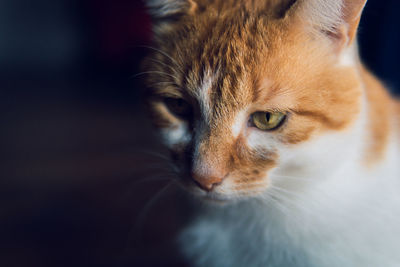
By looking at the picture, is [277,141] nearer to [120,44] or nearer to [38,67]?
[120,44]

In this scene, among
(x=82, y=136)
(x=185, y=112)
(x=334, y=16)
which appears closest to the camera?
(x=334, y=16)

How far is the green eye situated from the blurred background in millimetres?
267

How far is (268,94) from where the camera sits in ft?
2.50

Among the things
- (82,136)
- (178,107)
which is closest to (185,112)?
(178,107)

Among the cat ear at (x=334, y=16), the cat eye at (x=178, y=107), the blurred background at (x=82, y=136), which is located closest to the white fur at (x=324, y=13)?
the cat ear at (x=334, y=16)

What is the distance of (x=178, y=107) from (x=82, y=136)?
5.76 feet

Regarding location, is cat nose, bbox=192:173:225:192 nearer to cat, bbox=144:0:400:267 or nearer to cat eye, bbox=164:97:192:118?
cat, bbox=144:0:400:267

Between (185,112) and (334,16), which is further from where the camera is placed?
(185,112)

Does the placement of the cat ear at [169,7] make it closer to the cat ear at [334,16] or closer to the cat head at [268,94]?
the cat head at [268,94]

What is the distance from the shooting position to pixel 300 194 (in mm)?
826

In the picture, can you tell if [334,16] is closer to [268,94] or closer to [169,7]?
[268,94]

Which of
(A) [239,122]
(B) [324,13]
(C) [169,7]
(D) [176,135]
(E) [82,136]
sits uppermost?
(B) [324,13]

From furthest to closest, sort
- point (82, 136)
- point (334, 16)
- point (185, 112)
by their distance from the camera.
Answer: point (82, 136) → point (185, 112) → point (334, 16)

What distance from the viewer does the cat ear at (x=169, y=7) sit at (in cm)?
88
